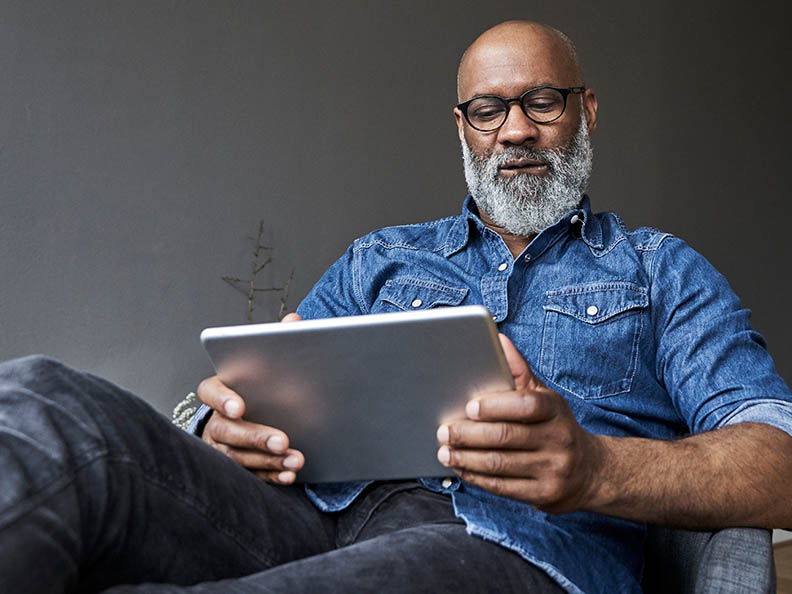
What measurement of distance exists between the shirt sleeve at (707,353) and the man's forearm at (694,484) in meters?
0.09

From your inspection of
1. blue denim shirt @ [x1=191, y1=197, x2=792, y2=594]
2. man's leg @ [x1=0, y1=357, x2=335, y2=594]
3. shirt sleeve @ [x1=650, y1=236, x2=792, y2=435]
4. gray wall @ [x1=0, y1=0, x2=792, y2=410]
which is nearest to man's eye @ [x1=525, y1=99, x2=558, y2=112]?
blue denim shirt @ [x1=191, y1=197, x2=792, y2=594]

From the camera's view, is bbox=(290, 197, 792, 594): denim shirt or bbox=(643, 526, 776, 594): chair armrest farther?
bbox=(290, 197, 792, 594): denim shirt

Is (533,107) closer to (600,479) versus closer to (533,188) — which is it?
(533,188)

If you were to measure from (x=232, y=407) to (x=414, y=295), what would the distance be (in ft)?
1.79

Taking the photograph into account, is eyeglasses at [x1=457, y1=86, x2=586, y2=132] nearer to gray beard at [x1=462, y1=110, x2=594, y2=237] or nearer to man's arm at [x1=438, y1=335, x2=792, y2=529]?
gray beard at [x1=462, y1=110, x2=594, y2=237]

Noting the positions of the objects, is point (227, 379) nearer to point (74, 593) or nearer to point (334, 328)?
point (334, 328)

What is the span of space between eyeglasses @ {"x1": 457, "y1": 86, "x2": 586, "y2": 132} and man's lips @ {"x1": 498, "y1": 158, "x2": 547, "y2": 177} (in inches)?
3.0

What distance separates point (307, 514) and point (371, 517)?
95 mm

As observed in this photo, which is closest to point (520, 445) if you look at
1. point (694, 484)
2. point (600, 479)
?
point (600, 479)

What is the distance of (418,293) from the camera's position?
5.09ft

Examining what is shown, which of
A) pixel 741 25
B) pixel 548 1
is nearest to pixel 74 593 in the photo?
pixel 548 1

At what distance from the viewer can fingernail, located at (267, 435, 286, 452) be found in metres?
1.10

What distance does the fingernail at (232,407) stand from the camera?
108 centimetres

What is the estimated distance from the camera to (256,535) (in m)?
1.07
